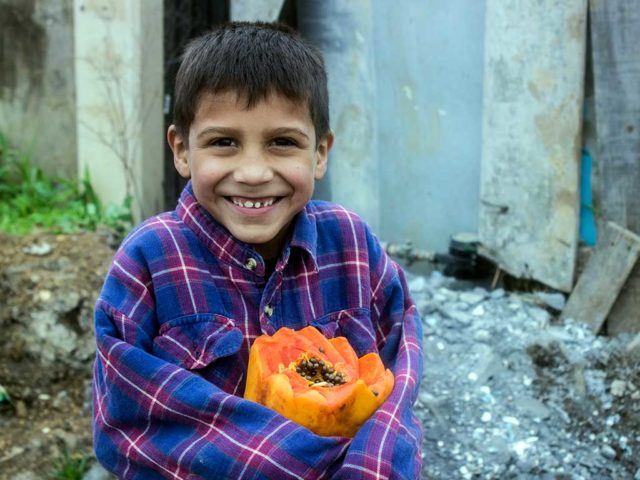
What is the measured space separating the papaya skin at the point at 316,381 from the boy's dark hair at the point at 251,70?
0.51 m

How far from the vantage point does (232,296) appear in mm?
1980

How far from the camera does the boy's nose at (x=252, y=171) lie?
1896mm

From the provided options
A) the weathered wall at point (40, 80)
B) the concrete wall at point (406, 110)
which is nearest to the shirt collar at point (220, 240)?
the concrete wall at point (406, 110)

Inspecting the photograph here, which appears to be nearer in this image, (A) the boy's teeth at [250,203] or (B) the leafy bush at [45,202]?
(A) the boy's teeth at [250,203]

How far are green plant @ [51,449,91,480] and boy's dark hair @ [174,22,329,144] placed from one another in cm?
197

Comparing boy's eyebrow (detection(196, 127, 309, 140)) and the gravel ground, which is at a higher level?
boy's eyebrow (detection(196, 127, 309, 140))

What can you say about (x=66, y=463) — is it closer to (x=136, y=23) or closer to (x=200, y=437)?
(x=200, y=437)

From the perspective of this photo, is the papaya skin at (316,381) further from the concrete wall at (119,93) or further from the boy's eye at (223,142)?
the concrete wall at (119,93)

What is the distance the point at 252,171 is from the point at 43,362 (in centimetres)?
246

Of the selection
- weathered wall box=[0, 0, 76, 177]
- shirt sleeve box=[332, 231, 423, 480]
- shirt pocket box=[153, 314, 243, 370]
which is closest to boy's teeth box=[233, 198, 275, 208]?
shirt pocket box=[153, 314, 243, 370]

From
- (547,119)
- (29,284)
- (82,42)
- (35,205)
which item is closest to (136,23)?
(82,42)

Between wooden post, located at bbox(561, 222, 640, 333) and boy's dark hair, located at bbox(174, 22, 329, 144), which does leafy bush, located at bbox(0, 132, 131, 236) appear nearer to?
wooden post, located at bbox(561, 222, 640, 333)

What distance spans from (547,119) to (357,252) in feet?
8.38

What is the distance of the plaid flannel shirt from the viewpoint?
1755 millimetres
